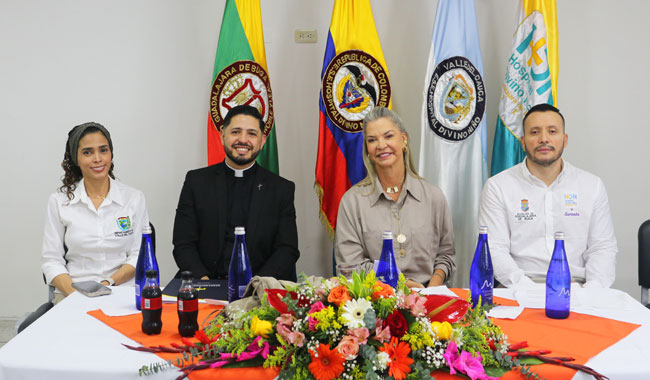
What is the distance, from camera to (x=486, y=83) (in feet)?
13.1

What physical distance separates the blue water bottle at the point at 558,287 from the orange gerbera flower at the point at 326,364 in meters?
0.88

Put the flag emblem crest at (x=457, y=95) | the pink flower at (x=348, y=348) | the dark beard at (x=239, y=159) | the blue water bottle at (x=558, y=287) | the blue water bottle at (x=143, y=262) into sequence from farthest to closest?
the flag emblem crest at (x=457, y=95) < the dark beard at (x=239, y=159) < the blue water bottle at (x=143, y=262) < the blue water bottle at (x=558, y=287) < the pink flower at (x=348, y=348)

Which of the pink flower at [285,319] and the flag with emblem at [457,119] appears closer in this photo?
the pink flower at [285,319]

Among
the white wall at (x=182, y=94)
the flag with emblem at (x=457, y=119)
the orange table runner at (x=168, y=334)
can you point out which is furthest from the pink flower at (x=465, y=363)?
the white wall at (x=182, y=94)

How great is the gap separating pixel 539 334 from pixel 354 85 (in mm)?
2278

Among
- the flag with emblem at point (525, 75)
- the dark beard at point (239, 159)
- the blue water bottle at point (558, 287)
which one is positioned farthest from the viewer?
the flag with emblem at point (525, 75)

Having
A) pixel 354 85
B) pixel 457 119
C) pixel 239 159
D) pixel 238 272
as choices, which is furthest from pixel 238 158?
pixel 457 119

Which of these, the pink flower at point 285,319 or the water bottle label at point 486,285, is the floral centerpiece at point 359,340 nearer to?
the pink flower at point 285,319

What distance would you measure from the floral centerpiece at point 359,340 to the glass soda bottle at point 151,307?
15 cm

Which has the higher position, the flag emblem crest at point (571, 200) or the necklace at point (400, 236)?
the flag emblem crest at point (571, 200)

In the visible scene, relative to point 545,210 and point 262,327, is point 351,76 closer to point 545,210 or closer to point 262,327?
point 545,210

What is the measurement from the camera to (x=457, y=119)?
3.62 metres

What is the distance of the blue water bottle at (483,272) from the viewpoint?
78.4 inches

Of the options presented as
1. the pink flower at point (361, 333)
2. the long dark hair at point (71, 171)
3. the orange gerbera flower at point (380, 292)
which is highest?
the long dark hair at point (71, 171)
